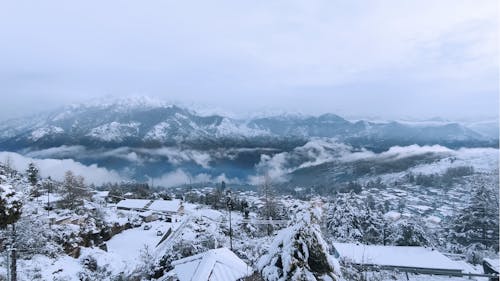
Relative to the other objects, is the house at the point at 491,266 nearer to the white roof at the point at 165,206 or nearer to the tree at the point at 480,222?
the tree at the point at 480,222

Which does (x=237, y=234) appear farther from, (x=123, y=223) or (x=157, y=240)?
(x=123, y=223)

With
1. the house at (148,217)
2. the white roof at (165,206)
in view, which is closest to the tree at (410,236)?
the house at (148,217)

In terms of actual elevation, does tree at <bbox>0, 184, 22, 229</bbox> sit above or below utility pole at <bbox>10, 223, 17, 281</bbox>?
above

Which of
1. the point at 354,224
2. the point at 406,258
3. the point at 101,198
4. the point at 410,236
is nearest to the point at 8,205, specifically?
the point at 406,258

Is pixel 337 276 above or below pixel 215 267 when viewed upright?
above

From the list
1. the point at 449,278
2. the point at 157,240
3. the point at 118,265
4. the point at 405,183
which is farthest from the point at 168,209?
the point at 405,183

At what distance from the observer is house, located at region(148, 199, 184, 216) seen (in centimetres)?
6103

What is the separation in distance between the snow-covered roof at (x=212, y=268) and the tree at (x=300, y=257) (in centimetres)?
898

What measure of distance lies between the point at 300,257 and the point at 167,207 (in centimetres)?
6136

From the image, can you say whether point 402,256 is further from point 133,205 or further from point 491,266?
point 133,205

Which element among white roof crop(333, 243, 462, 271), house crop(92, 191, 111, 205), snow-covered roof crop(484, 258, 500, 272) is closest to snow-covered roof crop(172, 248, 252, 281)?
white roof crop(333, 243, 462, 271)

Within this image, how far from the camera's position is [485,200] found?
35.3 metres

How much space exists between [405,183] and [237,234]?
130079mm

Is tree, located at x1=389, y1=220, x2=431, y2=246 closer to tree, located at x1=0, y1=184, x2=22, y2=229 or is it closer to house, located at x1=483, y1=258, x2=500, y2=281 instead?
house, located at x1=483, y1=258, x2=500, y2=281
